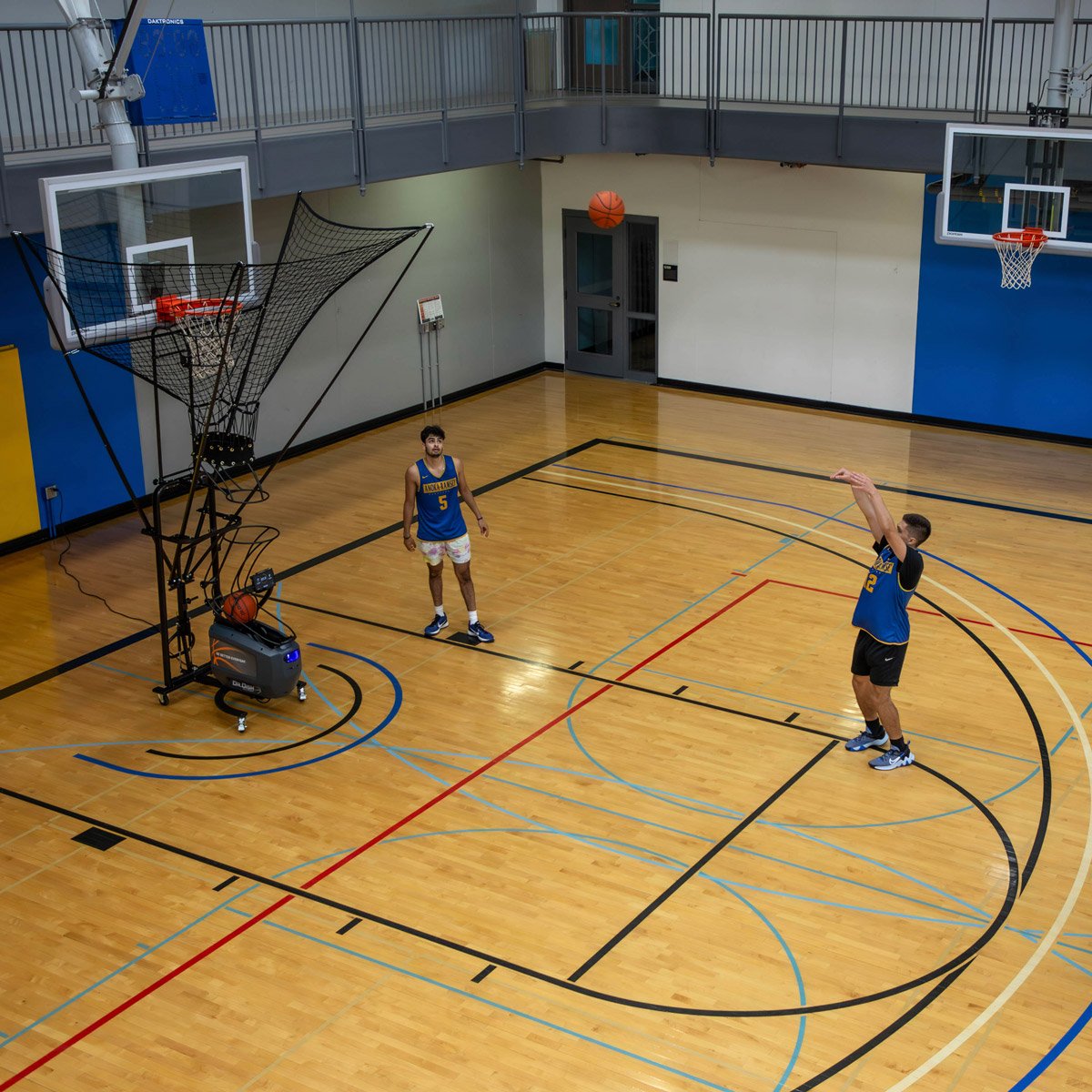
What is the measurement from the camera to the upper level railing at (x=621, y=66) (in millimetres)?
15086

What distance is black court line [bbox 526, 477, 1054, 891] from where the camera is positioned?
28.3 feet

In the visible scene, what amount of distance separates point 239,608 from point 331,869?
2501mm

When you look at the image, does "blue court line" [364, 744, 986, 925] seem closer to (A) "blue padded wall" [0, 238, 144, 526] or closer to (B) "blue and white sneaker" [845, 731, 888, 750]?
(B) "blue and white sneaker" [845, 731, 888, 750]

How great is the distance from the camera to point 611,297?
20.1 metres

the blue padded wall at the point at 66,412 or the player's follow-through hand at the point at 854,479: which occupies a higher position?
the player's follow-through hand at the point at 854,479

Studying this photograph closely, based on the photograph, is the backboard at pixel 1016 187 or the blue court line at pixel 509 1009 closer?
the blue court line at pixel 509 1009

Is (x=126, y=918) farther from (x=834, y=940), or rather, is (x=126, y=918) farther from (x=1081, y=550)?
(x=1081, y=550)

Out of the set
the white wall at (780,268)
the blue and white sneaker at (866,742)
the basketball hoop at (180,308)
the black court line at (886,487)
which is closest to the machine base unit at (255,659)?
the basketball hoop at (180,308)

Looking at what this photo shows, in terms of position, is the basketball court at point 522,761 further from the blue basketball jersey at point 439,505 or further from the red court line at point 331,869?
the blue basketball jersey at point 439,505

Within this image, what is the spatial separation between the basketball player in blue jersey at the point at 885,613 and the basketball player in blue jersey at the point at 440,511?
3.35 m

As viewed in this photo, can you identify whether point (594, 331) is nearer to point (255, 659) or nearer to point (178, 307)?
point (178, 307)

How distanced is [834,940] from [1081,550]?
7.04 m

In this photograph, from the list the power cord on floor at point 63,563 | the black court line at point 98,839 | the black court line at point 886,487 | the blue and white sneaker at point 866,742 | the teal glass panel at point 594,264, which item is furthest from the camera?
the teal glass panel at point 594,264

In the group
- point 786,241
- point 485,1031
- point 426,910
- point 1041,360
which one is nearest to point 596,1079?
point 485,1031
